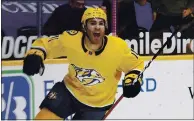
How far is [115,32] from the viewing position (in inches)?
105

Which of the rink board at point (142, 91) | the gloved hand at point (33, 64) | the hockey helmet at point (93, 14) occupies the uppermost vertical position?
the hockey helmet at point (93, 14)

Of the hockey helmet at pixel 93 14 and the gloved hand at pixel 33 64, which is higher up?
the hockey helmet at pixel 93 14

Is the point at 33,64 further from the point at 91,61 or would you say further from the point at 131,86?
the point at 131,86

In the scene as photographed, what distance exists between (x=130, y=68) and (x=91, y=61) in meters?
0.27

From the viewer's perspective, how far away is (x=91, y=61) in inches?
105

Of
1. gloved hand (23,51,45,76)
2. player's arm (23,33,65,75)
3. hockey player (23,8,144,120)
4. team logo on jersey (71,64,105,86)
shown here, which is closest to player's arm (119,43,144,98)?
hockey player (23,8,144,120)

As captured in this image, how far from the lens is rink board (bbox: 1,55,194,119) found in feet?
8.66

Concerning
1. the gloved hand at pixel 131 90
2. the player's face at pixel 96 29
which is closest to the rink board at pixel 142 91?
the gloved hand at pixel 131 90

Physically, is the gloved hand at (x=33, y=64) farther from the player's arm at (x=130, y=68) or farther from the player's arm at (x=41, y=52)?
the player's arm at (x=130, y=68)

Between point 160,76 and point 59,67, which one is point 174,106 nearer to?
point 160,76

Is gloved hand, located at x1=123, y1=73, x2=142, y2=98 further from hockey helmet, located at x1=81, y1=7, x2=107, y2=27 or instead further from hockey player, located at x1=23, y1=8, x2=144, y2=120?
hockey helmet, located at x1=81, y1=7, x2=107, y2=27

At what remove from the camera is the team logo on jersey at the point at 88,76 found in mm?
2686

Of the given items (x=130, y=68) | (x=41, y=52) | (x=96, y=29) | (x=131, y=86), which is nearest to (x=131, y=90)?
(x=131, y=86)

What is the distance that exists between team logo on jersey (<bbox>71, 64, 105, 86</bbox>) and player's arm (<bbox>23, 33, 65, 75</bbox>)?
0.16m
